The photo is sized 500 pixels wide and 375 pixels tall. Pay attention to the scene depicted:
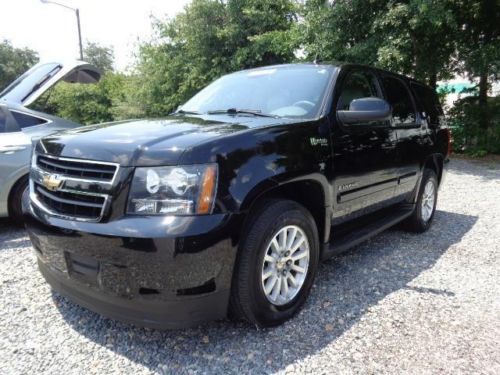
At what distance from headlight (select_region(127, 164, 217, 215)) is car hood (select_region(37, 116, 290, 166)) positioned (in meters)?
0.06

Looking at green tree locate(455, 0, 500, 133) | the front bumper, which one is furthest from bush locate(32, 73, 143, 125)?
the front bumper

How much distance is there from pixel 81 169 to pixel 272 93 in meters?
1.80

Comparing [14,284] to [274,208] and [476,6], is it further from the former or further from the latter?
[476,6]

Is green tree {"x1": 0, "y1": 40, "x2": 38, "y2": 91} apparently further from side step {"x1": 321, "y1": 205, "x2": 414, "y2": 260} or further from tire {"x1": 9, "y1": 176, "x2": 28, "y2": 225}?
side step {"x1": 321, "y1": 205, "x2": 414, "y2": 260}

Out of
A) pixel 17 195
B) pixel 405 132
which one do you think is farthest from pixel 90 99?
pixel 405 132

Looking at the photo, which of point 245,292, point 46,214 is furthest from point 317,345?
point 46,214

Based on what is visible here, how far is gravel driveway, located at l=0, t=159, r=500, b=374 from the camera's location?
2494 mm

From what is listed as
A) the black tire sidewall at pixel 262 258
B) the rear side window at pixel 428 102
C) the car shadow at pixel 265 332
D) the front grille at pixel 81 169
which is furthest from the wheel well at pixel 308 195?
the rear side window at pixel 428 102

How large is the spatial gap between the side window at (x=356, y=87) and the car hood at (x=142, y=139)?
2.35 feet

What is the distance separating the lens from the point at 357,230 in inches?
146

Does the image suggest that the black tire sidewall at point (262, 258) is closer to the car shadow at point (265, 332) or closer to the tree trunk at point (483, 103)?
the car shadow at point (265, 332)

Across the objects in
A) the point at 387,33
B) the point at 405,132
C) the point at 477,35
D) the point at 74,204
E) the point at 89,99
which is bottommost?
the point at 74,204

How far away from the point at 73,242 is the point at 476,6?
11.6 metres

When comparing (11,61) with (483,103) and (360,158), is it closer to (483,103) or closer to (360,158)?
(483,103)
